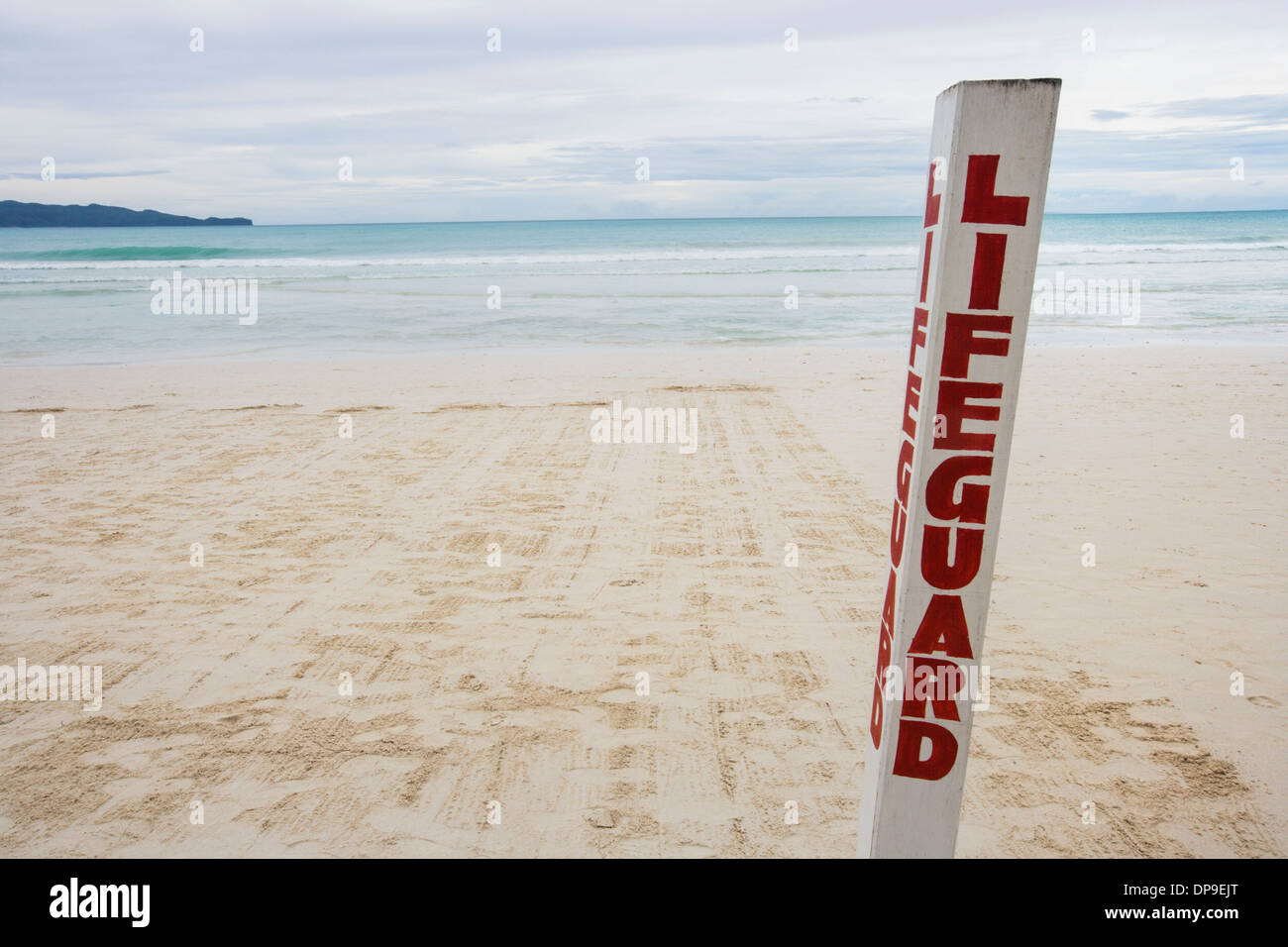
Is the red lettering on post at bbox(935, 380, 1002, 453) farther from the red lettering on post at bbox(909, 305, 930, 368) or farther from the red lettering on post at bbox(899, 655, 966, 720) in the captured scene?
the red lettering on post at bbox(899, 655, 966, 720)

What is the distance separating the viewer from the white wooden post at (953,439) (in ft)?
5.87

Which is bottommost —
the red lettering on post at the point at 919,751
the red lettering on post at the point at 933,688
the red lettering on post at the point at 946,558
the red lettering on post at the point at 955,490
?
the red lettering on post at the point at 919,751

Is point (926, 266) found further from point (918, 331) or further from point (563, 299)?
point (563, 299)

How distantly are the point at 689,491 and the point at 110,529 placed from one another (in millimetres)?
4270

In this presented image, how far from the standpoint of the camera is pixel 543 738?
3889 millimetres

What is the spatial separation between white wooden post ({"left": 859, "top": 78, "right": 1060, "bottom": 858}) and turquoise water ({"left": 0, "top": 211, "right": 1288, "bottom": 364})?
3383 mm

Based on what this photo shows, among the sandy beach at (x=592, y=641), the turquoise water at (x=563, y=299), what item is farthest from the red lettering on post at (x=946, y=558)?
the turquoise water at (x=563, y=299)

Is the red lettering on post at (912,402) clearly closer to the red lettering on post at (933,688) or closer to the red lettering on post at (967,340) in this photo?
the red lettering on post at (967,340)

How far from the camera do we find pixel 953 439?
1.89m

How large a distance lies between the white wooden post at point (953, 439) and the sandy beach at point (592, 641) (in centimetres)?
129

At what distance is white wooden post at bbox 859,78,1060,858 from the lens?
5.87 feet

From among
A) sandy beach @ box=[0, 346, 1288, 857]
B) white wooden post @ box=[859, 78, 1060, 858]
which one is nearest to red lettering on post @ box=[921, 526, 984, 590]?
white wooden post @ box=[859, 78, 1060, 858]
